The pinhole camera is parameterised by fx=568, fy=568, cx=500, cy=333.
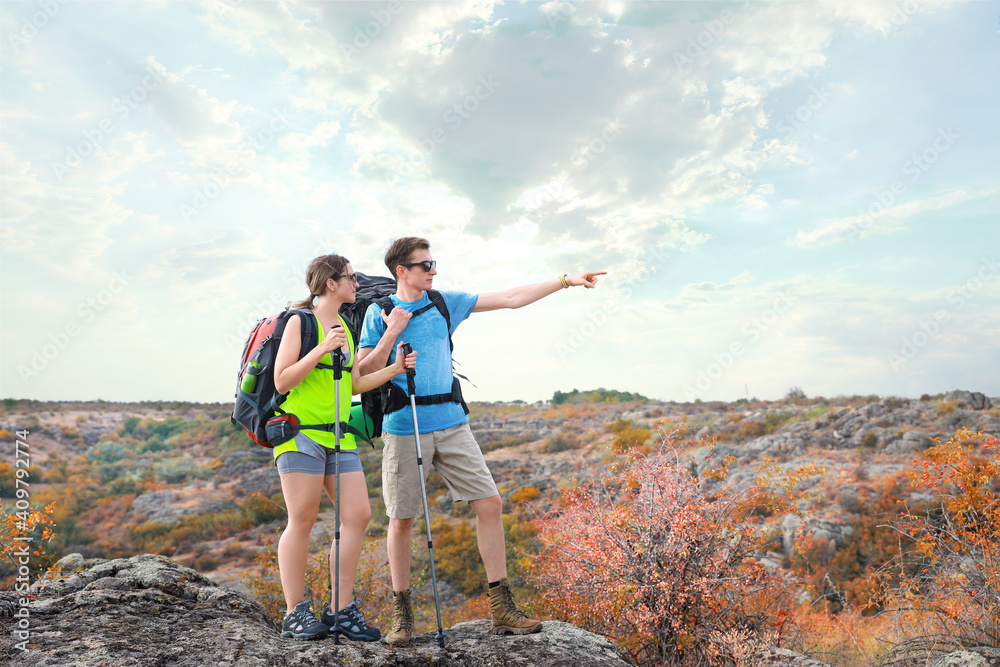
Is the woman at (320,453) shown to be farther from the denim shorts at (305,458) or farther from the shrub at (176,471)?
the shrub at (176,471)

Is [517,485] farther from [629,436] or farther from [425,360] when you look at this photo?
[425,360]

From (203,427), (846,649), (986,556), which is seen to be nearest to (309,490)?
(986,556)

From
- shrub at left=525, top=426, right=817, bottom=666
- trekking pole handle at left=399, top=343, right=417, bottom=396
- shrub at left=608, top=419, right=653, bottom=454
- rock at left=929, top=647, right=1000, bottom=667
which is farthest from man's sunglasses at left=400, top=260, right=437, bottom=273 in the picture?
shrub at left=608, top=419, right=653, bottom=454

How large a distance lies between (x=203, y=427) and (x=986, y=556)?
116 ft

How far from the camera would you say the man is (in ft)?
11.6

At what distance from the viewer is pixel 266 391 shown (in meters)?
3.26

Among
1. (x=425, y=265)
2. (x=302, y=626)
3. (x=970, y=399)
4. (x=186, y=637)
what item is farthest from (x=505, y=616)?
(x=970, y=399)

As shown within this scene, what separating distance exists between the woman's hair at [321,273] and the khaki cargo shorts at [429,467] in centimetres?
100

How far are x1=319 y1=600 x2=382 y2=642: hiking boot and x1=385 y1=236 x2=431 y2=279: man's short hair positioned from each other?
6.88 feet

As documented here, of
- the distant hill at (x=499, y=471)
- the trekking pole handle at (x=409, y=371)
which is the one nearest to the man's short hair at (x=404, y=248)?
the trekking pole handle at (x=409, y=371)

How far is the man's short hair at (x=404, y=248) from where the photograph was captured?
3686 millimetres

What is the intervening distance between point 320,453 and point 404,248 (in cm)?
138

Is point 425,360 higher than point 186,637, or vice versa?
point 425,360

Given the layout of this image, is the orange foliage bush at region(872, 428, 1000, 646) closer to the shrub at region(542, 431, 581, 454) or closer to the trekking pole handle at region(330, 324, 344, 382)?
the trekking pole handle at region(330, 324, 344, 382)
